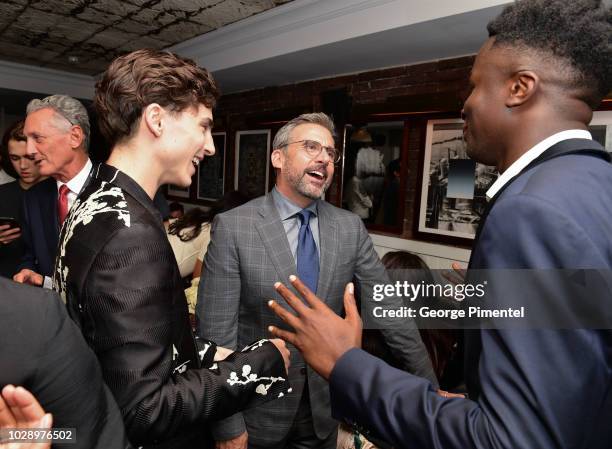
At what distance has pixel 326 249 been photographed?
1885 mm

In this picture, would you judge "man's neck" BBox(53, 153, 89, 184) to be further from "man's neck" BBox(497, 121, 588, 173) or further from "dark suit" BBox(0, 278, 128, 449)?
"man's neck" BBox(497, 121, 588, 173)

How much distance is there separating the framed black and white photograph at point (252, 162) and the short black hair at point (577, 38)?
5133 millimetres

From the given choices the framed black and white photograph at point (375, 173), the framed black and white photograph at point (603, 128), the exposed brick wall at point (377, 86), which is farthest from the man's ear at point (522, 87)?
the framed black and white photograph at point (375, 173)

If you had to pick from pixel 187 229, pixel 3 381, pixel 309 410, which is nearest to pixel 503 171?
pixel 3 381

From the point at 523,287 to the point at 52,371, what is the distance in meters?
0.78

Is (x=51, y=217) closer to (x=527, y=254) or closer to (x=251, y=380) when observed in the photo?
(x=251, y=380)

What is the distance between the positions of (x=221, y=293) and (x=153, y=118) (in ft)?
2.75

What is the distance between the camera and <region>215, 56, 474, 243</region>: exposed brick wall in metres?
3.89

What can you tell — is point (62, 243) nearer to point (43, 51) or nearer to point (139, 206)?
point (139, 206)

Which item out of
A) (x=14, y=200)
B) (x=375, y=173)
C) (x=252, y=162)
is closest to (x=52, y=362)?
(x=14, y=200)

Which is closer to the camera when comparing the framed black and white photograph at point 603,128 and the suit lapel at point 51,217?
the suit lapel at point 51,217

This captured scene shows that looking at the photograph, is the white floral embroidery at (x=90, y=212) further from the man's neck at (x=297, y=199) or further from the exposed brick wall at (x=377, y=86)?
the exposed brick wall at (x=377, y=86)

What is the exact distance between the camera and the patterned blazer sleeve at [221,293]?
5.72ft

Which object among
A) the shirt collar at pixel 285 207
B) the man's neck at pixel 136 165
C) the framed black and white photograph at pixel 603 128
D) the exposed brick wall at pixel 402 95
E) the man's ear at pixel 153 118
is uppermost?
the exposed brick wall at pixel 402 95
